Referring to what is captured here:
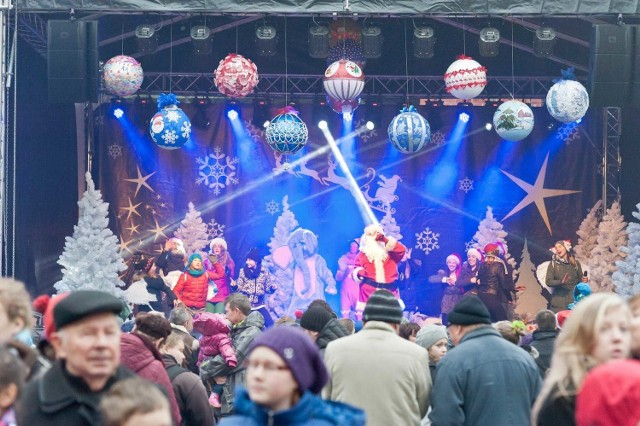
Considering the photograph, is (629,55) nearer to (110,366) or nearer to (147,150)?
(147,150)

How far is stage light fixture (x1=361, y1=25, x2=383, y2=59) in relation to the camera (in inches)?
→ 647

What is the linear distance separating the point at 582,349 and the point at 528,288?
48.5ft

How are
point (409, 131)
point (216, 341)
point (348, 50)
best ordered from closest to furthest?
point (216, 341)
point (409, 131)
point (348, 50)

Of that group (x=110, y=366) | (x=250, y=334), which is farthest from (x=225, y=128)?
(x=110, y=366)

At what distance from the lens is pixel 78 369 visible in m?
3.70

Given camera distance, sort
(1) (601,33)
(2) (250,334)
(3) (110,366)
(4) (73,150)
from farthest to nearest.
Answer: (4) (73,150) < (1) (601,33) < (2) (250,334) < (3) (110,366)

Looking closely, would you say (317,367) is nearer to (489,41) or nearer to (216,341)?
(216,341)

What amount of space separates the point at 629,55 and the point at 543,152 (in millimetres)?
3925

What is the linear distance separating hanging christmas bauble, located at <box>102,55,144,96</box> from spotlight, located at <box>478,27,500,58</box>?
4.73 meters

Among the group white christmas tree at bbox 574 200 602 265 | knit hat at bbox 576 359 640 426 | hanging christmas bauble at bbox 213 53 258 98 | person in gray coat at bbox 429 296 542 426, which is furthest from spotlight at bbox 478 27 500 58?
knit hat at bbox 576 359 640 426

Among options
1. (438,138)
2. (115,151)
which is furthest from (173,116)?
(438,138)

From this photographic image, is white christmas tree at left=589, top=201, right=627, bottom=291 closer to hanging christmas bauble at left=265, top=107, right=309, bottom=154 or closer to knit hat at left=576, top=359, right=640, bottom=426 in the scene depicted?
hanging christmas bauble at left=265, top=107, right=309, bottom=154

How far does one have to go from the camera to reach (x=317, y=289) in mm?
18250

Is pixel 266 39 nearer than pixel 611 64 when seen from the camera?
No
